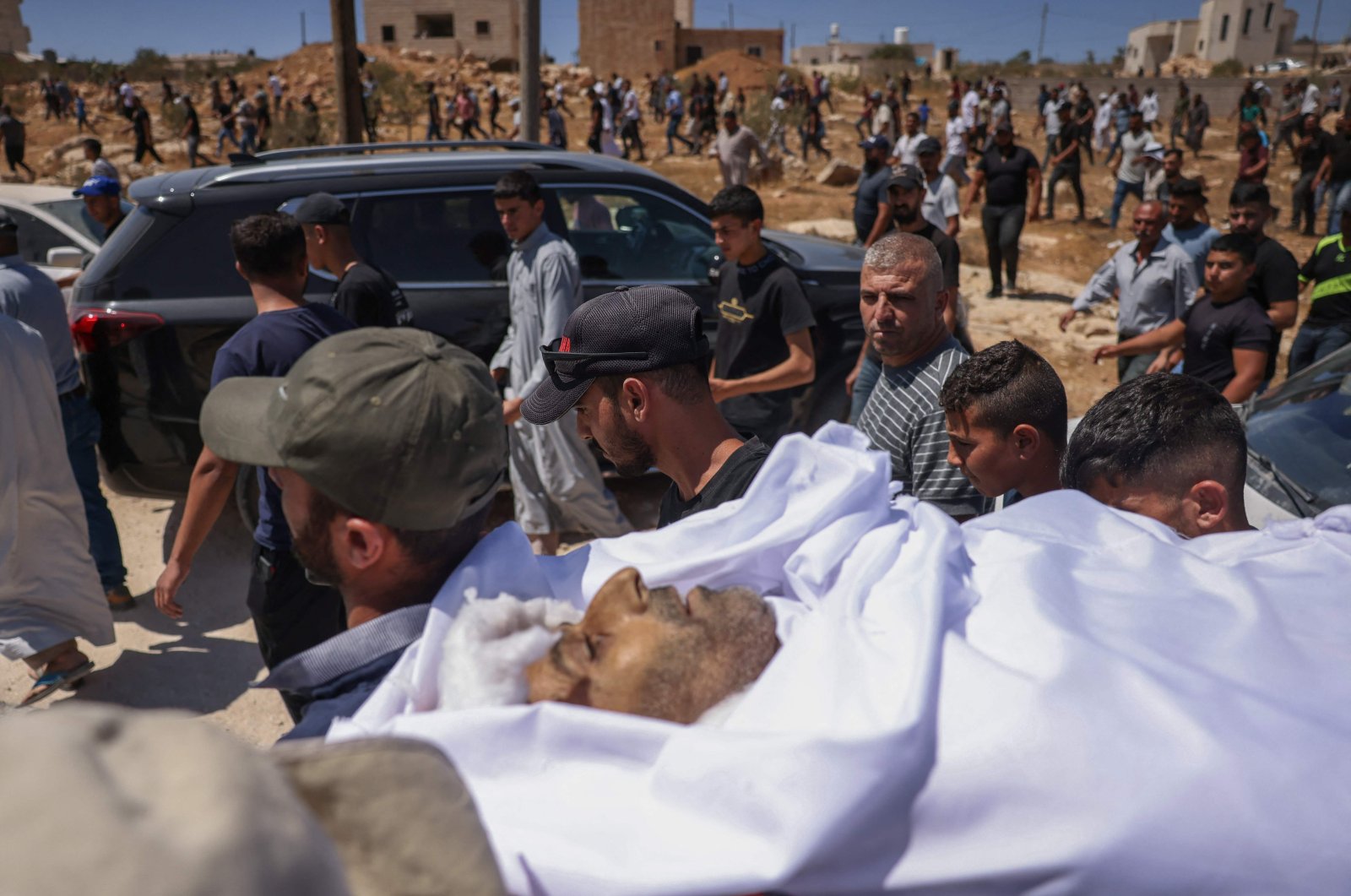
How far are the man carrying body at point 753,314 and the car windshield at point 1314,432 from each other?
1818 millimetres

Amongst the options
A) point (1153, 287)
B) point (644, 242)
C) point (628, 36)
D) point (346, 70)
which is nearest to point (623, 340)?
point (644, 242)

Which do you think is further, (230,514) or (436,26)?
(436,26)

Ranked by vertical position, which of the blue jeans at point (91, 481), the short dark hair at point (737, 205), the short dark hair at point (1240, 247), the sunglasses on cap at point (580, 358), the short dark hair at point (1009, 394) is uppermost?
the short dark hair at point (737, 205)

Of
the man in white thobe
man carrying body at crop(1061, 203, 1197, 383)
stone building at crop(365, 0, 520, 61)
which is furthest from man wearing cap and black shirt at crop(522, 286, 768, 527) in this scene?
stone building at crop(365, 0, 520, 61)

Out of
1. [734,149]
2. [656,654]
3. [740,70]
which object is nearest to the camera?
[656,654]

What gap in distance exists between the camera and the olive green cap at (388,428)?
4.45 ft

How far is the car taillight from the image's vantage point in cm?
440

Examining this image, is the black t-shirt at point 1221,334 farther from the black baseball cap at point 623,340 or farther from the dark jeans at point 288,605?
the dark jeans at point 288,605

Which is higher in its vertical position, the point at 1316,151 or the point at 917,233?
the point at 1316,151

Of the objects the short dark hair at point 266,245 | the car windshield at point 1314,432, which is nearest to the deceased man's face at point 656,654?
the short dark hair at point 266,245

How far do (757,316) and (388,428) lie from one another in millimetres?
3019

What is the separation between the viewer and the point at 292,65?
46031mm

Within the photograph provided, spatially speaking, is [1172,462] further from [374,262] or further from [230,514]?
[230,514]

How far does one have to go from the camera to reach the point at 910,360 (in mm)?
2982
